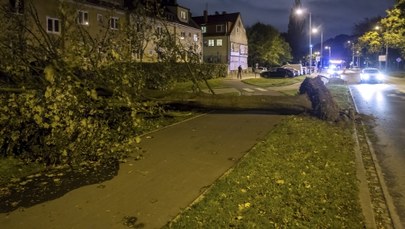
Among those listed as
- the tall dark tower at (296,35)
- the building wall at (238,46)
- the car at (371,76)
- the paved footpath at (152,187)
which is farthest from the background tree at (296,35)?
the paved footpath at (152,187)

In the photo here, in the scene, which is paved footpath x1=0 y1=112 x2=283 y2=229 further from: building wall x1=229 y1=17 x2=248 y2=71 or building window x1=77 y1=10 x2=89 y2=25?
building wall x1=229 y1=17 x2=248 y2=71

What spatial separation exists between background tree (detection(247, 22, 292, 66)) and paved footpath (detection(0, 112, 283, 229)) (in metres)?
68.9

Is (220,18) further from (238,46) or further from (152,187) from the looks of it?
(152,187)

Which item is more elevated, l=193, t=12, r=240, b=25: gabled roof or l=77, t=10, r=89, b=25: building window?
l=193, t=12, r=240, b=25: gabled roof

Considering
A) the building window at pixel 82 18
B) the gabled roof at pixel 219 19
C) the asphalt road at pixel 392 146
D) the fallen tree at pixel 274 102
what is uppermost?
the gabled roof at pixel 219 19

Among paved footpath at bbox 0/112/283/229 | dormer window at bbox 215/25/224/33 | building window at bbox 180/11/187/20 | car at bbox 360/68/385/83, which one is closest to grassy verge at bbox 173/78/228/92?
paved footpath at bbox 0/112/283/229

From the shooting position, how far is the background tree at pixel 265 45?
7788cm

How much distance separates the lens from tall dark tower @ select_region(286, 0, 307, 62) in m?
103

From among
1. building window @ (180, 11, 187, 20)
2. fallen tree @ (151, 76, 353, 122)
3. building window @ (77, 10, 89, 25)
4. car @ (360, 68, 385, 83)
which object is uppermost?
building window @ (180, 11, 187, 20)

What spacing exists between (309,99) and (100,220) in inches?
379

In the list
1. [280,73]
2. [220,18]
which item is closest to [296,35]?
[220,18]

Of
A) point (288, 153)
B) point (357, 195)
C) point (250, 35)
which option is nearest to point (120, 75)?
point (288, 153)

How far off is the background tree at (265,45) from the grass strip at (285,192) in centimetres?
7014

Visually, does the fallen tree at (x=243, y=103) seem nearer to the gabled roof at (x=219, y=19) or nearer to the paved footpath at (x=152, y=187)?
the paved footpath at (x=152, y=187)
